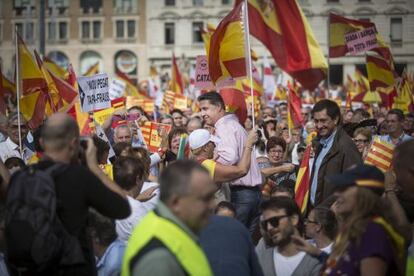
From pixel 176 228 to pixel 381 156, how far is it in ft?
15.5

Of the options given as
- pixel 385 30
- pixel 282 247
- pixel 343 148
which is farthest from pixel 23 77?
pixel 385 30

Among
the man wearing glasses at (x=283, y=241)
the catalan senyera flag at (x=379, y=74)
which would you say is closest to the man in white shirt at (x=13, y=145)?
the man wearing glasses at (x=283, y=241)

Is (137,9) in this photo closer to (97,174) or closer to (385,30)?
(385,30)

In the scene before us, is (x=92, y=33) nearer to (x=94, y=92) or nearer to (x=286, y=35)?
(x=286, y=35)

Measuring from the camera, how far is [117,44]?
73.1 meters

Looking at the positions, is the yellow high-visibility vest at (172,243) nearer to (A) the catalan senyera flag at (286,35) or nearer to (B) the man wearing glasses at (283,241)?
(B) the man wearing glasses at (283,241)

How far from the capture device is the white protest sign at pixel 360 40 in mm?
→ 14930

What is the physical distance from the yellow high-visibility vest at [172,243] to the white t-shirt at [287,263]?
1.63 meters

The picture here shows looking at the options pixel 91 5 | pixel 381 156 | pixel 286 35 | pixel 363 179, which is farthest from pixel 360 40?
pixel 91 5

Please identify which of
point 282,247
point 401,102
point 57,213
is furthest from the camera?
point 401,102

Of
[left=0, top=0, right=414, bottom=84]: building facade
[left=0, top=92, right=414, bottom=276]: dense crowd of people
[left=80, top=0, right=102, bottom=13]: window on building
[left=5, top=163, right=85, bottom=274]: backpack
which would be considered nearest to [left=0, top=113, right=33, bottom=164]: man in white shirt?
[left=0, top=92, right=414, bottom=276]: dense crowd of people

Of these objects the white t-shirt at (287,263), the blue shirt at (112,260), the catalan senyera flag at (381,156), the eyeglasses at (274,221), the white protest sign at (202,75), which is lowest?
the blue shirt at (112,260)

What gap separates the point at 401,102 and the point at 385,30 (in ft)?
155

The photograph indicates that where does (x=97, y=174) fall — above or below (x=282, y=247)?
above
